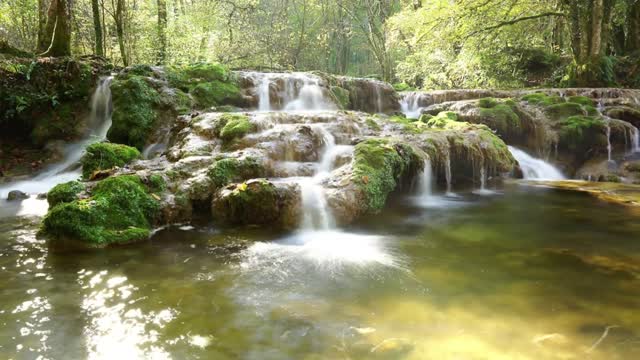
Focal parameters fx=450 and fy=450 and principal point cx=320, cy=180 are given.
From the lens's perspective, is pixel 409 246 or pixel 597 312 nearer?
pixel 597 312

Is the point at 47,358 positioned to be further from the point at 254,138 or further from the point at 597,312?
the point at 254,138

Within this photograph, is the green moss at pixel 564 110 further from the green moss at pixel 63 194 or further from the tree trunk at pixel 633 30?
the green moss at pixel 63 194

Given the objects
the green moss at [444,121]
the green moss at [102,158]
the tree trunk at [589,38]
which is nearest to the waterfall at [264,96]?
the green moss at [444,121]

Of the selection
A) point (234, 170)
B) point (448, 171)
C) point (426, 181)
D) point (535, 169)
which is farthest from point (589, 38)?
point (234, 170)

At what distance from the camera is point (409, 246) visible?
5664mm

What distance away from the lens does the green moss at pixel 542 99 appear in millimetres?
13125

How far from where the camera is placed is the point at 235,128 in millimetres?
8281

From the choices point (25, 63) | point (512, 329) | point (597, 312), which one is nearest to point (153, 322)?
point (512, 329)

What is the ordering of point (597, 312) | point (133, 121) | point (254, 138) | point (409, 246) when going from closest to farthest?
1. point (597, 312)
2. point (409, 246)
3. point (254, 138)
4. point (133, 121)

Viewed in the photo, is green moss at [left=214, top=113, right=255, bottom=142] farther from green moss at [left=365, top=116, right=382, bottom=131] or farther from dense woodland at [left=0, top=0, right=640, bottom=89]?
dense woodland at [left=0, top=0, right=640, bottom=89]

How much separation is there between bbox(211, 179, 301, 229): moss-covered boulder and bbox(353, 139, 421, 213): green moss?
3.98ft

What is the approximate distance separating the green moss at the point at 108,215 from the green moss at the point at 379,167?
10.2ft

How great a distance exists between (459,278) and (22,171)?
385 inches

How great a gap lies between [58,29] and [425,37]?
39.2ft
